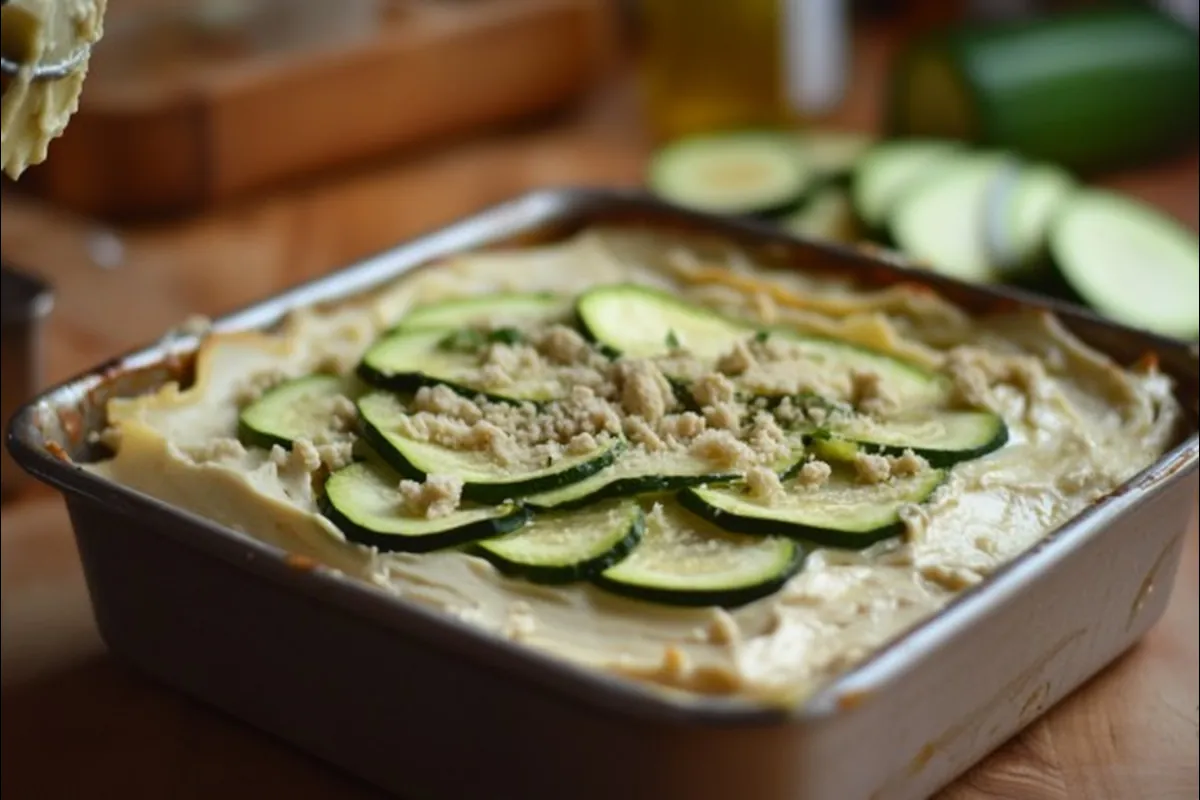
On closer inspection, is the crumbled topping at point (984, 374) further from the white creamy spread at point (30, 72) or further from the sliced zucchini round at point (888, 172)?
the white creamy spread at point (30, 72)

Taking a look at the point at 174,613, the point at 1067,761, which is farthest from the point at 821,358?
the point at 174,613

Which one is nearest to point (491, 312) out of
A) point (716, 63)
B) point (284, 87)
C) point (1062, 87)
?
point (284, 87)

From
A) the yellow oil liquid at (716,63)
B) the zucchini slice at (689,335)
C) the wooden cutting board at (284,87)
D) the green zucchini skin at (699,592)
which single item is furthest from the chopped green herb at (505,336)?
the yellow oil liquid at (716,63)

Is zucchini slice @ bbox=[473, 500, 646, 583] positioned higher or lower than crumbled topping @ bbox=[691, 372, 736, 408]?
lower

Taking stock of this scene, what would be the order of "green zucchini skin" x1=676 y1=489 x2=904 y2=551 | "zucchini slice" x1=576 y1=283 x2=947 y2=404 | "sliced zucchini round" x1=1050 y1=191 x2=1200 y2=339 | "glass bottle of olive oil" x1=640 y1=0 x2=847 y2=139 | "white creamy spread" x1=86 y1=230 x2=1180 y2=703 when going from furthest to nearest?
1. "glass bottle of olive oil" x1=640 y1=0 x2=847 y2=139
2. "sliced zucchini round" x1=1050 y1=191 x2=1200 y2=339
3. "zucchini slice" x1=576 y1=283 x2=947 y2=404
4. "green zucchini skin" x1=676 y1=489 x2=904 y2=551
5. "white creamy spread" x1=86 y1=230 x2=1180 y2=703

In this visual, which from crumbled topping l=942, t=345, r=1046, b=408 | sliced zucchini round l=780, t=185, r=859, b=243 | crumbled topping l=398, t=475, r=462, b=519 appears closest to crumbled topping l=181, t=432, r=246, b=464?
crumbled topping l=398, t=475, r=462, b=519

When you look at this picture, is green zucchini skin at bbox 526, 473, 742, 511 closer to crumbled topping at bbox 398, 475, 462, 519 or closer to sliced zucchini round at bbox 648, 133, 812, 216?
crumbled topping at bbox 398, 475, 462, 519

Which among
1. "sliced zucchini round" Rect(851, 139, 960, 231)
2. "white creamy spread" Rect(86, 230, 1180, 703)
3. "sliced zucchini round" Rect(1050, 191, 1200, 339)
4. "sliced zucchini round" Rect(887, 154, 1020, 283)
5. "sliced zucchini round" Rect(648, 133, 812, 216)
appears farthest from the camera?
"sliced zucchini round" Rect(648, 133, 812, 216)

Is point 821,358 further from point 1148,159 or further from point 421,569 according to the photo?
point 1148,159

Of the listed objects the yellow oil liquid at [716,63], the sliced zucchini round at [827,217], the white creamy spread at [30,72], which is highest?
the white creamy spread at [30,72]
